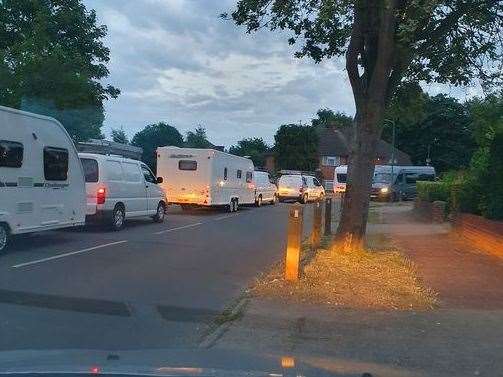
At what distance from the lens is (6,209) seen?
41.9 feet

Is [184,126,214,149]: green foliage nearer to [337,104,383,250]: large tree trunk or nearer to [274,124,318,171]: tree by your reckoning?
[274,124,318,171]: tree

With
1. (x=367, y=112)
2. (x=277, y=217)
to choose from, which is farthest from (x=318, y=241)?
(x=277, y=217)

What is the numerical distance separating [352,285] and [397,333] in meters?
2.35

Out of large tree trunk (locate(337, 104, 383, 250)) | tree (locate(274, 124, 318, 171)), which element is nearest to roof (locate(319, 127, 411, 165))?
tree (locate(274, 124, 318, 171))

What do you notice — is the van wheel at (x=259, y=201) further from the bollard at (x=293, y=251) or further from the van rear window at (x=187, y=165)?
the bollard at (x=293, y=251)

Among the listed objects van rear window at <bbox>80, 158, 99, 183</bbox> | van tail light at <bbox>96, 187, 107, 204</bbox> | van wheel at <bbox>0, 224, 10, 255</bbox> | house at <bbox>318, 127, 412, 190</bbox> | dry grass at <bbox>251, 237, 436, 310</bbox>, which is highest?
house at <bbox>318, 127, 412, 190</bbox>

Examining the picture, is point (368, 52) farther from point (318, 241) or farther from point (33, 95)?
point (33, 95)

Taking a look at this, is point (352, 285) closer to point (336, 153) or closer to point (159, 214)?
point (159, 214)

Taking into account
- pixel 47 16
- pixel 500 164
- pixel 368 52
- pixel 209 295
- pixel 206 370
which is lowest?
pixel 209 295

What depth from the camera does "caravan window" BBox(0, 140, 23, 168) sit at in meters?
12.7

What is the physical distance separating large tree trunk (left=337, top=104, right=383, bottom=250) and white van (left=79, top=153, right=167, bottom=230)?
23.5 feet

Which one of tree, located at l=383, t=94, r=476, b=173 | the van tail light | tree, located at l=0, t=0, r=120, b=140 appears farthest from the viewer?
tree, located at l=383, t=94, r=476, b=173

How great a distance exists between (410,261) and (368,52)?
4.01m

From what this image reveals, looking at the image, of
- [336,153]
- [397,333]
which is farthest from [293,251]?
[336,153]
